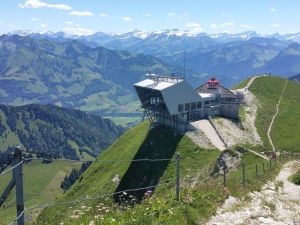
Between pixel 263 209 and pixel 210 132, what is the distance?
2182 inches

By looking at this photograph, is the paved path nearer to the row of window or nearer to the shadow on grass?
the row of window

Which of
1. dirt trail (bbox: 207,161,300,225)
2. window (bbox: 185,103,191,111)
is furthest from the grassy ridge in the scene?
dirt trail (bbox: 207,161,300,225)

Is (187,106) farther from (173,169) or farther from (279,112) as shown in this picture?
(279,112)

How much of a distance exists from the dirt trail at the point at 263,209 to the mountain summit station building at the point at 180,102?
48883 mm

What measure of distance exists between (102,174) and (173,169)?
81.0ft

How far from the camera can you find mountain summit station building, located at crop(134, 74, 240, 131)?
72562mm

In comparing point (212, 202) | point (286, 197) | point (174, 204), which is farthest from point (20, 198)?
point (286, 197)

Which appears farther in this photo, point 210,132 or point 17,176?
point 210,132

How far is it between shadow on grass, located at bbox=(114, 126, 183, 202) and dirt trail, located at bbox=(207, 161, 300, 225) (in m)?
38.8

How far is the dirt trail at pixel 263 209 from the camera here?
1605 centimetres

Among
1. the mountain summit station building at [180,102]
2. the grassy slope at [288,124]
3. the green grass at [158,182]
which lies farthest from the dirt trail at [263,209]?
the grassy slope at [288,124]

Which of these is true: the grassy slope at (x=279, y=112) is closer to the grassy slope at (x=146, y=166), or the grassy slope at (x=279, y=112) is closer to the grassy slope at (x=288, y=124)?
the grassy slope at (x=288, y=124)

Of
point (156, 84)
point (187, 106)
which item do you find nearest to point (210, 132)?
point (187, 106)

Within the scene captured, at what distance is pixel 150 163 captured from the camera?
228 feet
